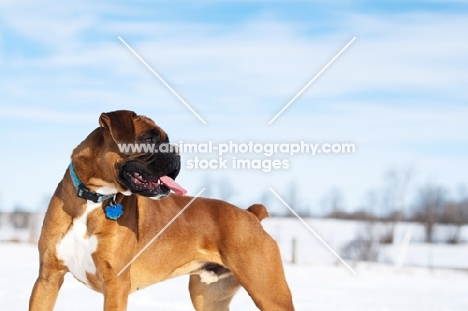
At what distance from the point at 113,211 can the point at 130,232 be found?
0.97 feet

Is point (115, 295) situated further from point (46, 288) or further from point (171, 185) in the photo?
point (171, 185)

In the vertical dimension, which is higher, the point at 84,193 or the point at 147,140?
the point at 147,140

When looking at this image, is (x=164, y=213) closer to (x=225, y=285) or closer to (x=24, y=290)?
(x=225, y=285)

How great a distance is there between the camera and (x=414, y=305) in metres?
11.4

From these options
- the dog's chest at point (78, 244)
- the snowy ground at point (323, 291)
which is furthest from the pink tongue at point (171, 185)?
the snowy ground at point (323, 291)

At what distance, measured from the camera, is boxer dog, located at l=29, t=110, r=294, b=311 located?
5543mm

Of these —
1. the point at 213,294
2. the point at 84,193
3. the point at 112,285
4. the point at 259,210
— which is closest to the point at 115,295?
the point at 112,285

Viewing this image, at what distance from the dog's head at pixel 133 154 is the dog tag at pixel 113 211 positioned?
0.72 feet

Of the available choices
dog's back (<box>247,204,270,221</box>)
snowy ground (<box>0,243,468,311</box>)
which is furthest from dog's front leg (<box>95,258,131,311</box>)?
snowy ground (<box>0,243,468,311</box>)

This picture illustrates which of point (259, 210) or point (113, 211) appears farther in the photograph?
point (259, 210)

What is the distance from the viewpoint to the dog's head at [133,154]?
5.46 m

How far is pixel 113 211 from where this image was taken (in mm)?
5766

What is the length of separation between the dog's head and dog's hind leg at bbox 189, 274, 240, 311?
6.29 feet

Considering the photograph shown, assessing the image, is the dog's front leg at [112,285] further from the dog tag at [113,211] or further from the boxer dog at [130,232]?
the dog tag at [113,211]
